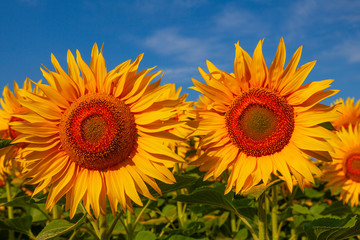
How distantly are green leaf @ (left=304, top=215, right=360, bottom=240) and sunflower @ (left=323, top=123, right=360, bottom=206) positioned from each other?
2.50 metres

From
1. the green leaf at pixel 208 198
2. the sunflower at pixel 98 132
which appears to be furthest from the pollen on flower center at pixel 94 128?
the green leaf at pixel 208 198

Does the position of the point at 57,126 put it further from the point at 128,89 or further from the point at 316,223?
the point at 316,223

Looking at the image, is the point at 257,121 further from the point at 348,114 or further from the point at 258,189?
the point at 348,114

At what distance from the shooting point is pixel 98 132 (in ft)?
Result: 10.2

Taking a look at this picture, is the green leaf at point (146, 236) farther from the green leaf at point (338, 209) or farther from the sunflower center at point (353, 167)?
the sunflower center at point (353, 167)

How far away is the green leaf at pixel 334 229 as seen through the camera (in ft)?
10.3

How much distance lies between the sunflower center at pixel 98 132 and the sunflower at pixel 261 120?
0.61 metres

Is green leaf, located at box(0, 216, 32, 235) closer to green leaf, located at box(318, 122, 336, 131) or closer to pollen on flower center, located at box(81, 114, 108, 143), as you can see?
pollen on flower center, located at box(81, 114, 108, 143)

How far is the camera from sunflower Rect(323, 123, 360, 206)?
19.1 ft

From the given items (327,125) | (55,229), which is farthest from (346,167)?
(55,229)

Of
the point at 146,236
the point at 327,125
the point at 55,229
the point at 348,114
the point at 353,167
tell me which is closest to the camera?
the point at 55,229

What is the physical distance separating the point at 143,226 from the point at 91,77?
2.82 m

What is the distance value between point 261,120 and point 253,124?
0.08m

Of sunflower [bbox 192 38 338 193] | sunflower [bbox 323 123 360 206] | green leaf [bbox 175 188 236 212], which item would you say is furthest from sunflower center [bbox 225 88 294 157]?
sunflower [bbox 323 123 360 206]
